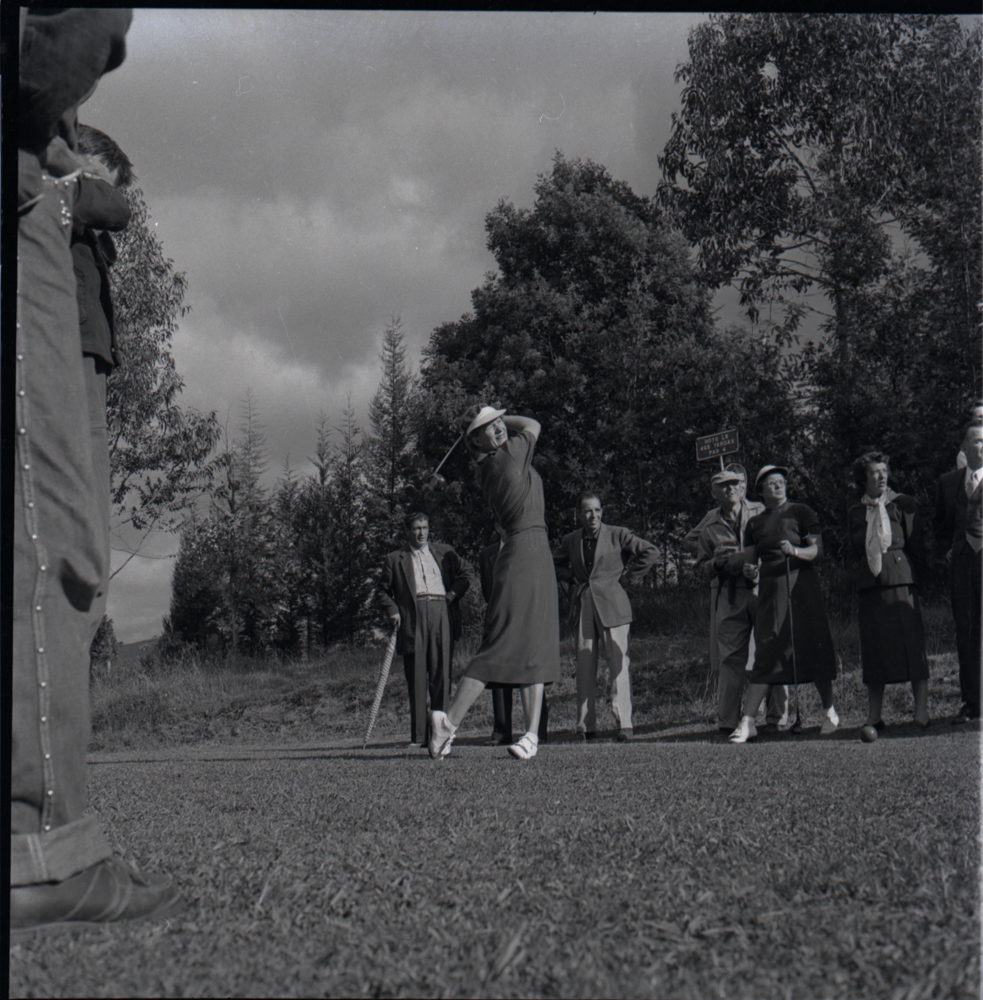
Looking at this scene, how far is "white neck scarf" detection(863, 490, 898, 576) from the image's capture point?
7.83 metres

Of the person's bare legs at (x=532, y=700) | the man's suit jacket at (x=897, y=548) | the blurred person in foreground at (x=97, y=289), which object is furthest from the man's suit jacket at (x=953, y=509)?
the blurred person in foreground at (x=97, y=289)

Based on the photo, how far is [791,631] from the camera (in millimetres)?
8234

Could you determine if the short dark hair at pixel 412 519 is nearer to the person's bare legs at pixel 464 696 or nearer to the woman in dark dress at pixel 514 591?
the woman in dark dress at pixel 514 591

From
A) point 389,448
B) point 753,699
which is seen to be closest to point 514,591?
point 753,699

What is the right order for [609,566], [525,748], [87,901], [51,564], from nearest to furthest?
[87,901]
[51,564]
[525,748]
[609,566]

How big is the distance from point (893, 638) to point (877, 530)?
83cm

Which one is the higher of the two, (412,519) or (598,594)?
(412,519)

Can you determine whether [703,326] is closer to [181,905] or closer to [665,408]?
[665,408]

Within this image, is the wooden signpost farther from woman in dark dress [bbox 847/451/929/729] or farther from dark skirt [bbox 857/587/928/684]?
dark skirt [bbox 857/587/928/684]

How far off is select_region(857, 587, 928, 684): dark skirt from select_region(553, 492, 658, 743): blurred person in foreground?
2.29m

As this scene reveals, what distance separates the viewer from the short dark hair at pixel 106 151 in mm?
3699

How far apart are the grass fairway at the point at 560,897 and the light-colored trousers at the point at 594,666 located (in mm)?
4943

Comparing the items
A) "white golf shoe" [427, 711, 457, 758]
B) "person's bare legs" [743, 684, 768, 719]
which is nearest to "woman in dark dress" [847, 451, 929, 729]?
"person's bare legs" [743, 684, 768, 719]

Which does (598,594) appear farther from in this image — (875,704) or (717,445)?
(875,704)
